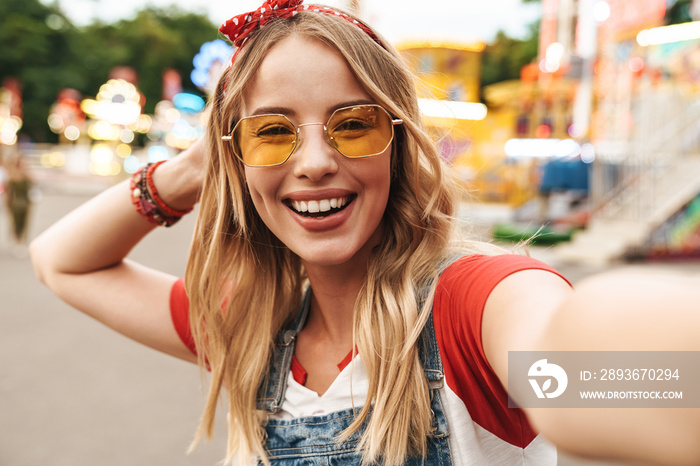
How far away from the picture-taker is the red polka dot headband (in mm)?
1434

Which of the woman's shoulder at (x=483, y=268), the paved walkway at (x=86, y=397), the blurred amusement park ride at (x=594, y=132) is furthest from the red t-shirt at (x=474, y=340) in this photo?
the blurred amusement park ride at (x=594, y=132)

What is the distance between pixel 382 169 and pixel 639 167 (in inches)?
473

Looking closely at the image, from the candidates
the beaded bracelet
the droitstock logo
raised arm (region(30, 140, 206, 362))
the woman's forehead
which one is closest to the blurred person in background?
raised arm (region(30, 140, 206, 362))

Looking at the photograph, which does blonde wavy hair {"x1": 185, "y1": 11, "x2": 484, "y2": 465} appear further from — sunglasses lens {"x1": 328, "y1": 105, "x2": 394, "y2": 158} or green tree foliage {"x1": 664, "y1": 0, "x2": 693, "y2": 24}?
green tree foliage {"x1": 664, "y1": 0, "x2": 693, "y2": 24}

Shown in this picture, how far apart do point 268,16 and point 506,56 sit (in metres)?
42.5

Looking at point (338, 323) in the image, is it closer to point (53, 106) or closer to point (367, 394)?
point (367, 394)

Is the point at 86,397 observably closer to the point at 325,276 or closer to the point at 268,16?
the point at 325,276

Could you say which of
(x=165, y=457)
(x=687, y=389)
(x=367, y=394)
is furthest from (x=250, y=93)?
(x=165, y=457)

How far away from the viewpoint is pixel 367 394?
1.30 m

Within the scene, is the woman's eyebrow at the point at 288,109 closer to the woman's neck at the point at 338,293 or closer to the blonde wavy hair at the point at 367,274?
the blonde wavy hair at the point at 367,274

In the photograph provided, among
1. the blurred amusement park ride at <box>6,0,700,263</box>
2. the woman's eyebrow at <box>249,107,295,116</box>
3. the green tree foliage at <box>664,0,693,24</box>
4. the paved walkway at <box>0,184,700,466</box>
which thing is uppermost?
the green tree foliage at <box>664,0,693,24</box>

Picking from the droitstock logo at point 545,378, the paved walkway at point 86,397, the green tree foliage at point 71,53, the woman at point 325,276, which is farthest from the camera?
the green tree foliage at point 71,53

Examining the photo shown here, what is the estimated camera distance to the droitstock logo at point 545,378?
31.0 inches

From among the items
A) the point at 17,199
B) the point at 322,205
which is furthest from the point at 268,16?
the point at 17,199
